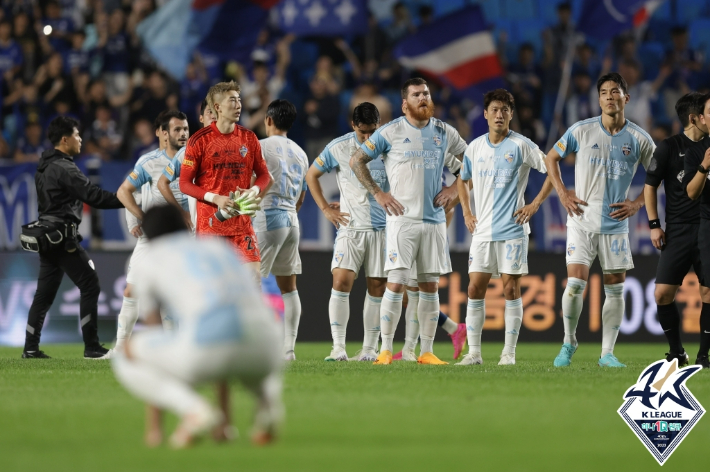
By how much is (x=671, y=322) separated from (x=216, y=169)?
4.67m

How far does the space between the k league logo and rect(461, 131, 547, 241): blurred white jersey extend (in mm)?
3564

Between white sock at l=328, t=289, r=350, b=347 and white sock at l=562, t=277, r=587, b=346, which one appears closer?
white sock at l=562, t=277, r=587, b=346

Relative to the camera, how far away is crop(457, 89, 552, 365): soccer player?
10281 millimetres

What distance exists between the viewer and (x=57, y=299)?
14.9m

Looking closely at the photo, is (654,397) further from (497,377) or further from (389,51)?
(389,51)

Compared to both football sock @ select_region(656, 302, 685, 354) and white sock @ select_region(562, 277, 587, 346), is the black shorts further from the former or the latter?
white sock @ select_region(562, 277, 587, 346)

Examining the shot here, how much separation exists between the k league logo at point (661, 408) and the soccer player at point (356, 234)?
4648 millimetres

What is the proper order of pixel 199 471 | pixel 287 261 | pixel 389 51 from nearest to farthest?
pixel 199 471
pixel 287 261
pixel 389 51

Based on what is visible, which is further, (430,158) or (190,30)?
(190,30)

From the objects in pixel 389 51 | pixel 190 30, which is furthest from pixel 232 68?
pixel 389 51

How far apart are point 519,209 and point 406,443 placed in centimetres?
526

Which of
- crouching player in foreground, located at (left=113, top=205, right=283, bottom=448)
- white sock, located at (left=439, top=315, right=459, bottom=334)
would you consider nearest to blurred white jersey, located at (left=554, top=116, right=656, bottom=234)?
white sock, located at (left=439, top=315, right=459, bottom=334)

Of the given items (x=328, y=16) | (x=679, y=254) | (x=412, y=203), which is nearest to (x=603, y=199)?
(x=679, y=254)

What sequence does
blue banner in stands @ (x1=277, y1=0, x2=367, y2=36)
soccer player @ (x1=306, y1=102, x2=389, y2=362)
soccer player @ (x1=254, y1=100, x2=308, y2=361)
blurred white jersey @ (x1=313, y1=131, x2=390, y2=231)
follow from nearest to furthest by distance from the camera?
1. soccer player @ (x1=254, y1=100, x2=308, y2=361)
2. soccer player @ (x1=306, y1=102, x2=389, y2=362)
3. blurred white jersey @ (x1=313, y1=131, x2=390, y2=231)
4. blue banner in stands @ (x1=277, y1=0, x2=367, y2=36)
